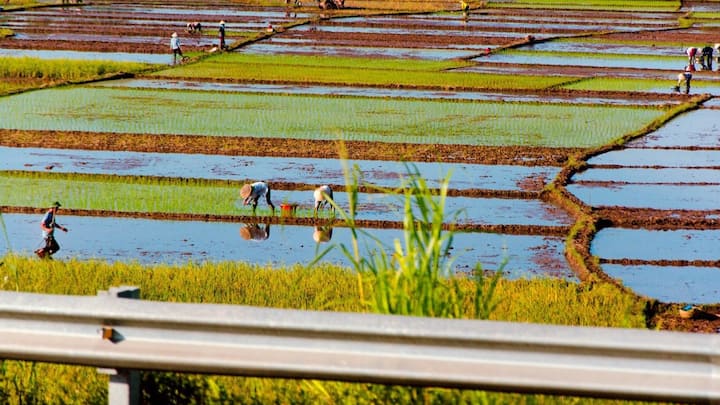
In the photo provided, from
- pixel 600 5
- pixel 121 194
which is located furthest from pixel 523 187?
pixel 600 5

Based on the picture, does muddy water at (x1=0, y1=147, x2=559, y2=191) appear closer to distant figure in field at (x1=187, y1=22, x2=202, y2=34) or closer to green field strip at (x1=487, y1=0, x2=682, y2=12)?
distant figure in field at (x1=187, y1=22, x2=202, y2=34)

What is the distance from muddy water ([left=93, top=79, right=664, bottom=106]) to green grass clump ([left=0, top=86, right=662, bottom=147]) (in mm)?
478

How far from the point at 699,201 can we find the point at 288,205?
3.39 meters

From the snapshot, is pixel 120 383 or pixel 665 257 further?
pixel 665 257

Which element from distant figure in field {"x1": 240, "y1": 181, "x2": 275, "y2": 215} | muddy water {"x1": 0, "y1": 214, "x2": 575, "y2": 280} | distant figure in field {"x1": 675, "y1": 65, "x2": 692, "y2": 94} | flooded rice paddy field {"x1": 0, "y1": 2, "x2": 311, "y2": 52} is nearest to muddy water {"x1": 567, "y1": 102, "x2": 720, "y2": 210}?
muddy water {"x1": 0, "y1": 214, "x2": 575, "y2": 280}

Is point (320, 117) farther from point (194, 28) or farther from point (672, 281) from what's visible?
point (194, 28)

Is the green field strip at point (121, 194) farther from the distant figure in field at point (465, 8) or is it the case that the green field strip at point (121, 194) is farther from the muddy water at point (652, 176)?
the distant figure in field at point (465, 8)

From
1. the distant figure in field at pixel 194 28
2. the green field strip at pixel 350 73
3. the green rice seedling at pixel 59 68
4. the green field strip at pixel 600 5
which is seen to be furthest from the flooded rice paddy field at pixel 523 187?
the green field strip at pixel 600 5

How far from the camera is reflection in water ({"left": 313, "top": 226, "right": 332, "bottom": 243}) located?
9.09 metres

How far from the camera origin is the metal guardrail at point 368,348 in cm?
264

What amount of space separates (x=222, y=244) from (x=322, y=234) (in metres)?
0.77

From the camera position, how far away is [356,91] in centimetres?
1786

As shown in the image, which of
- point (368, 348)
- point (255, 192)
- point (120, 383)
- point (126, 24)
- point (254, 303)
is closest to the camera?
point (368, 348)

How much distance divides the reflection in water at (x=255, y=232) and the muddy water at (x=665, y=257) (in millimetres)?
2317
